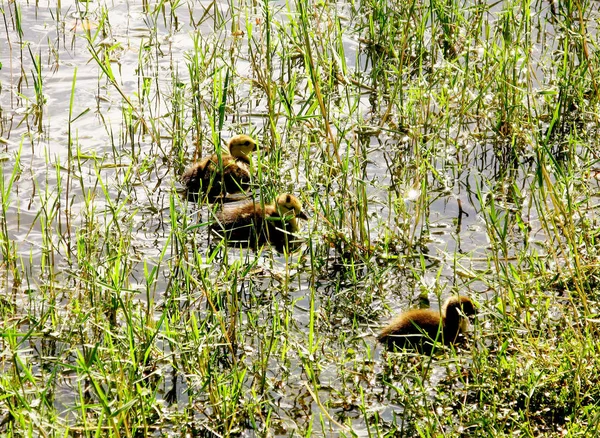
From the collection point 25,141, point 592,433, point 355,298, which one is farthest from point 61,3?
point 592,433

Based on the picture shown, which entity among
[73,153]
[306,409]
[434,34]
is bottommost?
[306,409]

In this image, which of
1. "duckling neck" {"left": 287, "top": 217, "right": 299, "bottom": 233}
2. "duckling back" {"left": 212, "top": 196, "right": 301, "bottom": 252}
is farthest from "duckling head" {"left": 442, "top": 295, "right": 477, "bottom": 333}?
"duckling neck" {"left": 287, "top": 217, "right": 299, "bottom": 233}

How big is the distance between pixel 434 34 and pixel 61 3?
3198 mm

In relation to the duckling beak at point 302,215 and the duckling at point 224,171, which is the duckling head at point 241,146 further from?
the duckling beak at point 302,215

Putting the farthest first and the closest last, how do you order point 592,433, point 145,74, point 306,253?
point 145,74
point 306,253
point 592,433

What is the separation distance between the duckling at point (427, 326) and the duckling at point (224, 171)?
5.17ft

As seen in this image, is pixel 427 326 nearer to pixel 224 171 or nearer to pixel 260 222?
pixel 260 222

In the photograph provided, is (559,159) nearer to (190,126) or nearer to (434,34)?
(434,34)

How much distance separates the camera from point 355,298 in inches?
200

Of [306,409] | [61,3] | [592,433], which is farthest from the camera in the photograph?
[61,3]

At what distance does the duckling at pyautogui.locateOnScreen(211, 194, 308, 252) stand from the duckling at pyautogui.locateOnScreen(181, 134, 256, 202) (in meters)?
0.20

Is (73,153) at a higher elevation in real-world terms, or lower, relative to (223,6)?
lower

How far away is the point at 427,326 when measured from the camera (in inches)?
187

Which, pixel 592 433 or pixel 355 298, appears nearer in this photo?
pixel 592 433
